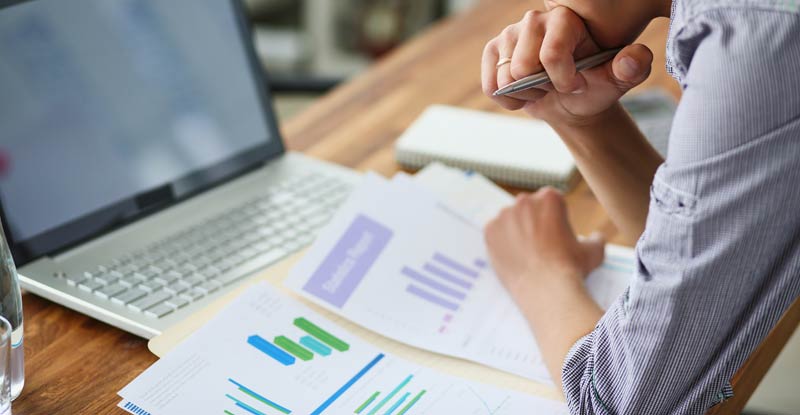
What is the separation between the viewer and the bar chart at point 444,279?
826 mm

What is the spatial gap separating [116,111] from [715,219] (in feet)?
2.01

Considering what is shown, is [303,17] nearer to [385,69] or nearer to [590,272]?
[385,69]

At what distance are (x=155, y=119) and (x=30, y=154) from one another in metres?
0.14

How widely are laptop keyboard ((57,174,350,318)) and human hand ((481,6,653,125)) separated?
0.28m

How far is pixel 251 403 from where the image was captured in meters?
0.68

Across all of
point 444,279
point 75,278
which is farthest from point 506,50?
point 75,278

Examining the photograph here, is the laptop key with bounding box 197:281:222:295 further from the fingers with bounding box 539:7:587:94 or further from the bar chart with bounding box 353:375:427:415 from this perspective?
the fingers with bounding box 539:7:587:94

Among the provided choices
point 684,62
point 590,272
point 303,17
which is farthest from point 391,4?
point 684,62

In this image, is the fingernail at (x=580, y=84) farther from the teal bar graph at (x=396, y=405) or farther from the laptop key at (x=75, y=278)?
the laptop key at (x=75, y=278)

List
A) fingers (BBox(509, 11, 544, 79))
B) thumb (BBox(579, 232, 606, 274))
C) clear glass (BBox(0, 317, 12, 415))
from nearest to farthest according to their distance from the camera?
clear glass (BBox(0, 317, 12, 415)) < fingers (BBox(509, 11, 544, 79)) < thumb (BBox(579, 232, 606, 274))

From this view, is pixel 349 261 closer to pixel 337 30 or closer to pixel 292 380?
pixel 292 380

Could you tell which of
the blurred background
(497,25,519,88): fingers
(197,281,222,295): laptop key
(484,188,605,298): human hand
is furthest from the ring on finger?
the blurred background

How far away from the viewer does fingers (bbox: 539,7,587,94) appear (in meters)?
0.70

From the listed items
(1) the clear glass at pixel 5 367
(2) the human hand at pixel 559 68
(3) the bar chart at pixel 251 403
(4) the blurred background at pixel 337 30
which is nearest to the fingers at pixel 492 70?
(2) the human hand at pixel 559 68
